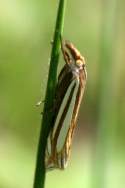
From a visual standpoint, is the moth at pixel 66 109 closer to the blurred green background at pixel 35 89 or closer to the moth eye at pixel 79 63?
the moth eye at pixel 79 63

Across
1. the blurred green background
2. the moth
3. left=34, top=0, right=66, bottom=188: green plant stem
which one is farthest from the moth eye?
the blurred green background

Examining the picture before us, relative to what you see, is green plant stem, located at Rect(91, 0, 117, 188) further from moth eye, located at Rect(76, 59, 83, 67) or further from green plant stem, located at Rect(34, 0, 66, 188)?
green plant stem, located at Rect(34, 0, 66, 188)

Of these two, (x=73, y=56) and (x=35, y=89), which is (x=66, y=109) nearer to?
(x=73, y=56)

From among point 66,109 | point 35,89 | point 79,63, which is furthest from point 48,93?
point 35,89

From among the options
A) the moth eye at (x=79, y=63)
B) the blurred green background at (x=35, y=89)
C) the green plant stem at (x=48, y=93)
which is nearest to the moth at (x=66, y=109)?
the moth eye at (x=79, y=63)

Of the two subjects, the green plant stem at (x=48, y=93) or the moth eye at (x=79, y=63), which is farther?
Result: the moth eye at (x=79, y=63)

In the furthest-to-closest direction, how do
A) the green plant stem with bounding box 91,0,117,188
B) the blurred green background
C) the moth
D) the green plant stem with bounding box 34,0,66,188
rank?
the blurred green background < the green plant stem with bounding box 91,0,117,188 < the moth < the green plant stem with bounding box 34,0,66,188

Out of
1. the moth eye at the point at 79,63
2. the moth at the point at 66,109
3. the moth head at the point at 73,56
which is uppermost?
the moth head at the point at 73,56
